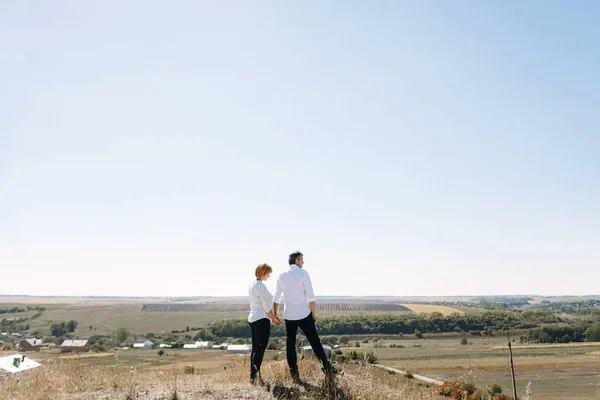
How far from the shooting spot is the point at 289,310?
7383mm

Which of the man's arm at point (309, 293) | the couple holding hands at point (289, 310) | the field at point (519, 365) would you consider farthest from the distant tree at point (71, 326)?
the man's arm at point (309, 293)

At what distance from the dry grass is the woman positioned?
1.42 ft

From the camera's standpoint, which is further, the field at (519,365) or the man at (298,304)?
the field at (519,365)

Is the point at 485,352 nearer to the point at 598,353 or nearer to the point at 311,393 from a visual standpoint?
the point at 598,353

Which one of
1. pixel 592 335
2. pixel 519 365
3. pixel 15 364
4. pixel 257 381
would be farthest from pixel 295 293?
pixel 592 335

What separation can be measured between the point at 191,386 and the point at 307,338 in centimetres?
233

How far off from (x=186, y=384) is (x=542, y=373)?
56676 mm

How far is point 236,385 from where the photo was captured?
7469 mm

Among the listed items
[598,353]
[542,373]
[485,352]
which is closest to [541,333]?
[598,353]

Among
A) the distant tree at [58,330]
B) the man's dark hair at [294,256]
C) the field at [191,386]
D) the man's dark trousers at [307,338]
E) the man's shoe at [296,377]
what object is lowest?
the distant tree at [58,330]

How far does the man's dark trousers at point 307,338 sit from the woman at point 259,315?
0.97 ft

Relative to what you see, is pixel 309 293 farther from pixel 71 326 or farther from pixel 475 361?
pixel 71 326

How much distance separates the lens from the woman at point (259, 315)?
7.45 metres

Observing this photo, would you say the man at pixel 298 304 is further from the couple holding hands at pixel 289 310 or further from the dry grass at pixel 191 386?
the dry grass at pixel 191 386
